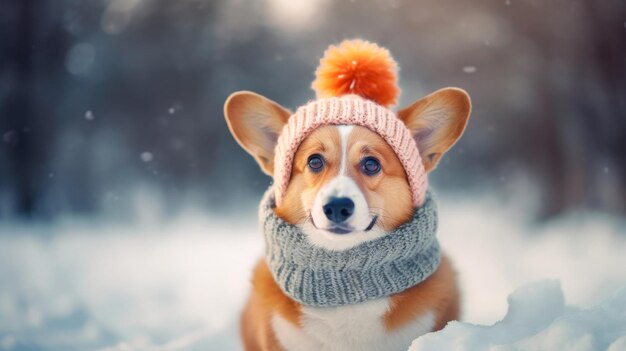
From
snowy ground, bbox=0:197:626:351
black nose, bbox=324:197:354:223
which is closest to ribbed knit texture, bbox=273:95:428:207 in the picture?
black nose, bbox=324:197:354:223

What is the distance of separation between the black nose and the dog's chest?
0.84 ft

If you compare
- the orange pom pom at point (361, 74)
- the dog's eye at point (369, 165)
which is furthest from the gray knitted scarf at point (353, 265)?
the orange pom pom at point (361, 74)

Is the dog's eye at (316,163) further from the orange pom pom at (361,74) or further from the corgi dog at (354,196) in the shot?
the orange pom pom at (361,74)

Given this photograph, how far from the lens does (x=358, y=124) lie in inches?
60.0

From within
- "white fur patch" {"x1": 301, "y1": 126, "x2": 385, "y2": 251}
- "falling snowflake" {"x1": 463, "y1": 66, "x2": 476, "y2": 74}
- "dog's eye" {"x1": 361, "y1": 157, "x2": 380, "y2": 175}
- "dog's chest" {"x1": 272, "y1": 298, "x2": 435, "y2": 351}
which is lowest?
"dog's chest" {"x1": 272, "y1": 298, "x2": 435, "y2": 351}

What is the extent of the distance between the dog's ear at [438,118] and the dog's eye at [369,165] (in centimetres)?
17

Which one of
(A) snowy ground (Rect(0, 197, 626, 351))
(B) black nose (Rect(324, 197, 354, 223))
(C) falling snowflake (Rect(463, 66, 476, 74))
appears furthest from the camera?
(C) falling snowflake (Rect(463, 66, 476, 74))

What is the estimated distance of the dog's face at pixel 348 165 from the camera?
4.56ft

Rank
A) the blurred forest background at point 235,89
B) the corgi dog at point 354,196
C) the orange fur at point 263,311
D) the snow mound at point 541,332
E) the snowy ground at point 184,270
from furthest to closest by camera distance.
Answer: the blurred forest background at point 235,89 < the snowy ground at point 184,270 < the orange fur at point 263,311 < the corgi dog at point 354,196 < the snow mound at point 541,332

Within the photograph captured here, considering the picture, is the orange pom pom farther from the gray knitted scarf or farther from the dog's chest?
the dog's chest

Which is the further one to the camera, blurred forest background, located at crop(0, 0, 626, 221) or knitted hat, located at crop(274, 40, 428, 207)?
blurred forest background, located at crop(0, 0, 626, 221)

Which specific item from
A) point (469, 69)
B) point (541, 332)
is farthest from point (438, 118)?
point (469, 69)

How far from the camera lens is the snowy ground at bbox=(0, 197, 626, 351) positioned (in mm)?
2150

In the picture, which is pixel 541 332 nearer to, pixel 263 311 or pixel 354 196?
pixel 354 196
